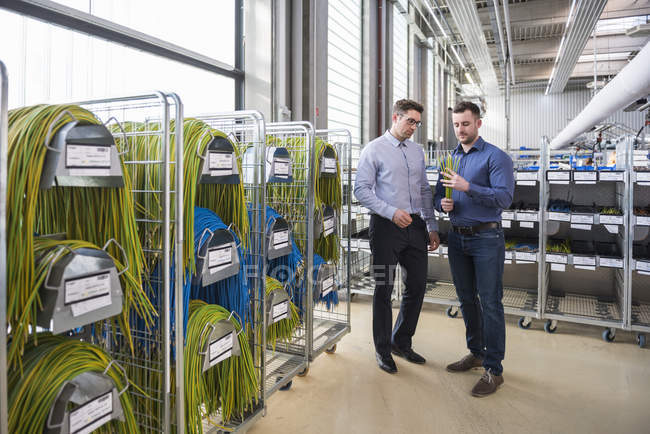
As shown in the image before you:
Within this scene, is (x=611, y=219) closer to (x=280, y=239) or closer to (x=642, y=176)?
(x=642, y=176)

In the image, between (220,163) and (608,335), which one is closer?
(220,163)

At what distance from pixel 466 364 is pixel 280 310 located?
1.44 meters

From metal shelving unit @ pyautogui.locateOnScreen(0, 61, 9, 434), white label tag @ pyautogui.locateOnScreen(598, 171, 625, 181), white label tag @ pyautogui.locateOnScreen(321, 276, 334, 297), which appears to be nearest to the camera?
metal shelving unit @ pyautogui.locateOnScreen(0, 61, 9, 434)

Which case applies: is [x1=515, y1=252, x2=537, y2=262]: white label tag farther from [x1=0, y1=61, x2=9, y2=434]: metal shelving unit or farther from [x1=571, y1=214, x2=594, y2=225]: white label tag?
[x1=0, y1=61, x2=9, y2=434]: metal shelving unit

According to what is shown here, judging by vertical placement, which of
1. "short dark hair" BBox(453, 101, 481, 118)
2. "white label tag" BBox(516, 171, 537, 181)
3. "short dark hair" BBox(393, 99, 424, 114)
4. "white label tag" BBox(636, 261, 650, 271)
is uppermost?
"short dark hair" BBox(393, 99, 424, 114)

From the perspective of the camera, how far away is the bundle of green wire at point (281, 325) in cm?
239

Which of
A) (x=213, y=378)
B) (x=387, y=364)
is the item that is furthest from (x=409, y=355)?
(x=213, y=378)

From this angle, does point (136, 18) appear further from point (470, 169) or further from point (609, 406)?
point (609, 406)

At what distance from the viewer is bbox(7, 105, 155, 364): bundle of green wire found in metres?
1.08

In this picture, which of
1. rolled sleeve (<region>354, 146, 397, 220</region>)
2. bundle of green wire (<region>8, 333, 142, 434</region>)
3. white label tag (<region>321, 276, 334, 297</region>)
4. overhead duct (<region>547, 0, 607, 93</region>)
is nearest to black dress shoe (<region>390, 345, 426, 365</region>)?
white label tag (<region>321, 276, 334, 297</region>)

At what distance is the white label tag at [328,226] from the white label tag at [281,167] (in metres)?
0.51

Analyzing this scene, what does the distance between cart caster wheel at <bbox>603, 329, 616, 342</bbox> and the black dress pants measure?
5.48 feet

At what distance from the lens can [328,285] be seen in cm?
290

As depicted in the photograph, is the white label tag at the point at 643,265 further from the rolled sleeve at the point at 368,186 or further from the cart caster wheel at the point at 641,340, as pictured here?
the rolled sleeve at the point at 368,186
